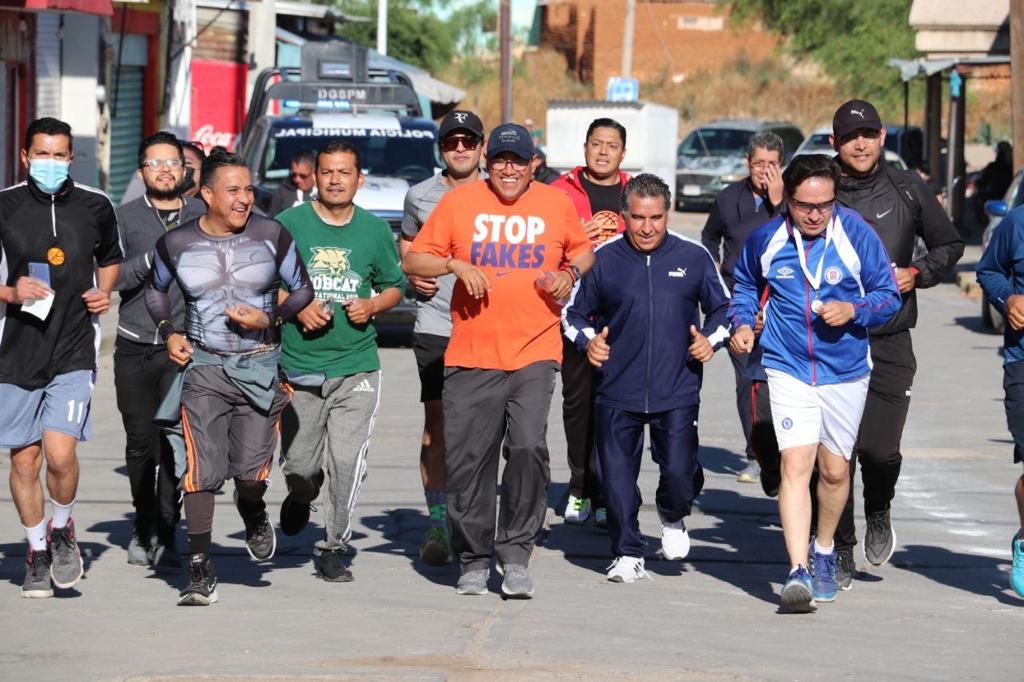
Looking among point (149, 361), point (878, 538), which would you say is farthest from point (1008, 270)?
point (149, 361)

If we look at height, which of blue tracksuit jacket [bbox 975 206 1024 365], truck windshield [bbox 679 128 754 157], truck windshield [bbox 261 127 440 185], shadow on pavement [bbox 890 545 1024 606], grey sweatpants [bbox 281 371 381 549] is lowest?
shadow on pavement [bbox 890 545 1024 606]

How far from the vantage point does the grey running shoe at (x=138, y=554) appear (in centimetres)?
878

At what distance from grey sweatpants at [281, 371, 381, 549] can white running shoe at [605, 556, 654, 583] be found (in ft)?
4.12

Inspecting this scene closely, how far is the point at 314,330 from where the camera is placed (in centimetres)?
827

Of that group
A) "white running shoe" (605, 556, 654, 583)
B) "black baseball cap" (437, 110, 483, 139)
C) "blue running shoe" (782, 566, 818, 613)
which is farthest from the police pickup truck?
"blue running shoe" (782, 566, 818, 613)

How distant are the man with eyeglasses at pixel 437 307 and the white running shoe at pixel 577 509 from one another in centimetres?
108

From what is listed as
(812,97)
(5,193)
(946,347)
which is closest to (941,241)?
(5,193)

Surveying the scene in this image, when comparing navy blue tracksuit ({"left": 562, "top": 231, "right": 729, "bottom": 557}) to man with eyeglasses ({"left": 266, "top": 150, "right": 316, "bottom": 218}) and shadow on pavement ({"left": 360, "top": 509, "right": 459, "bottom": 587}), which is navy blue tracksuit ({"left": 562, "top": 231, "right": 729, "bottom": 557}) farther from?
man with eyeglasses ({"left": 266, "top": 150, "right": 316, "bottom": 218})

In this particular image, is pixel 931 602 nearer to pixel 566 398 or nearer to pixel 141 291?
pixel 566 398

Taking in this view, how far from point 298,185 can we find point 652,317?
5.95m

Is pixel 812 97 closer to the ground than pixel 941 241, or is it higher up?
higher up

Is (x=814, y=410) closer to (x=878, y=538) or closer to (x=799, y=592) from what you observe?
(x=799, y=592)

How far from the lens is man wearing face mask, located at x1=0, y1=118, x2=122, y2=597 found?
26.0 feet

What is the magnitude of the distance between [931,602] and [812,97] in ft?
203
